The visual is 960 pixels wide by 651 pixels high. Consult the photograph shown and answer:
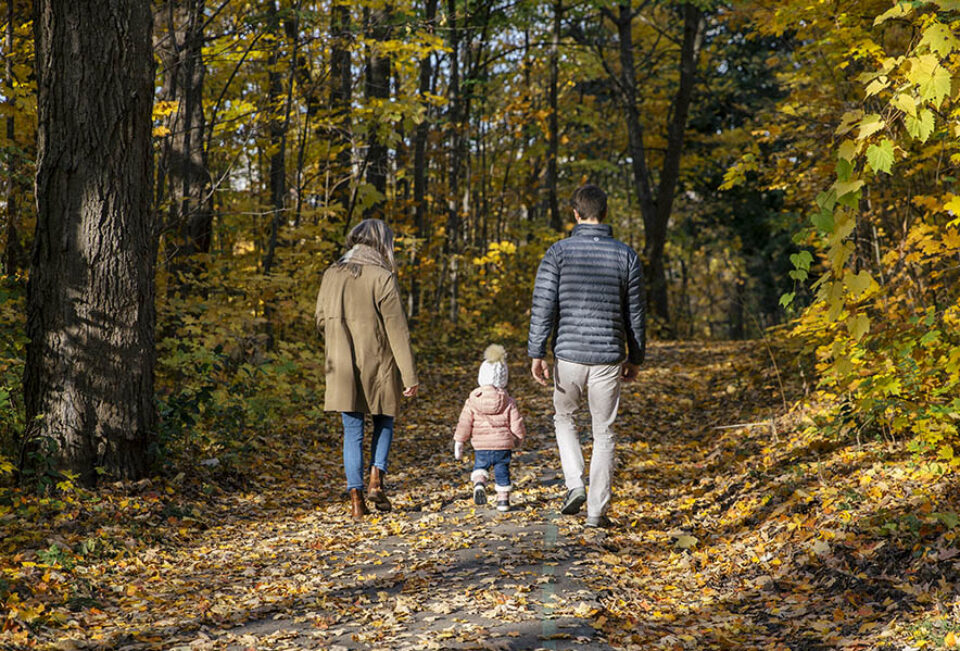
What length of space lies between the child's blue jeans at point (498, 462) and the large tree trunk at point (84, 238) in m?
2.79

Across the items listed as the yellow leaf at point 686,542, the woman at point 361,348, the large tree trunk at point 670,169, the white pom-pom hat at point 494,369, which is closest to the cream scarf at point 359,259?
the woman at point 361,348

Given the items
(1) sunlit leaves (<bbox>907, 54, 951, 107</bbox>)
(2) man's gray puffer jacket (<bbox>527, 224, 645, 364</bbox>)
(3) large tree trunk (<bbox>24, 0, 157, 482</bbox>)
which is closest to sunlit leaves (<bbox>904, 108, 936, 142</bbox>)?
(1) sunlit leaves (<bbox>907, 54, 951, 107</bbox>)

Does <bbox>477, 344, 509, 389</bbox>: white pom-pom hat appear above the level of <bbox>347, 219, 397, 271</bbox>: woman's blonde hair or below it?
below

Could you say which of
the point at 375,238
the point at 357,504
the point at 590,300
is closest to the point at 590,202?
the point at 590,300

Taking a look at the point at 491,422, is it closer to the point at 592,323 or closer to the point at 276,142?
the point at 592,323

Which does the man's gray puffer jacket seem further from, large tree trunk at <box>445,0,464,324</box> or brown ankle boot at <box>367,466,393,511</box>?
large tree trunk at <box>445,0,464,324</box>

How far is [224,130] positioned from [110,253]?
17.8ft

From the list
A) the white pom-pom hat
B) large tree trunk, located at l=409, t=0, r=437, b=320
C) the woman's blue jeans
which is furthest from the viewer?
large tree trunk, located at l=409, t=0, r=437, b=320

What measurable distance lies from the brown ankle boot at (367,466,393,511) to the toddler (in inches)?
26.6

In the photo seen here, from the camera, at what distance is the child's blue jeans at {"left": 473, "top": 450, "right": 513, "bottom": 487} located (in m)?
6.78

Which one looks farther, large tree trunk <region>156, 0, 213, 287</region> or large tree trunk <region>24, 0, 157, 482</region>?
large tree trunk <region>156, 0, 213, 287</region>

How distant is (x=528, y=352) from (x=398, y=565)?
74.5 inches

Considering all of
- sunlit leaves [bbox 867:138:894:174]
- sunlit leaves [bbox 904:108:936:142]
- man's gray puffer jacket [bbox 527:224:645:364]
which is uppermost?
sunlit leaves [bbox 904:108:936:142]

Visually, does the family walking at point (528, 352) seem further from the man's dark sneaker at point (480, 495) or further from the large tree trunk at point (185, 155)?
the large tree trunk at point (185, 155)
